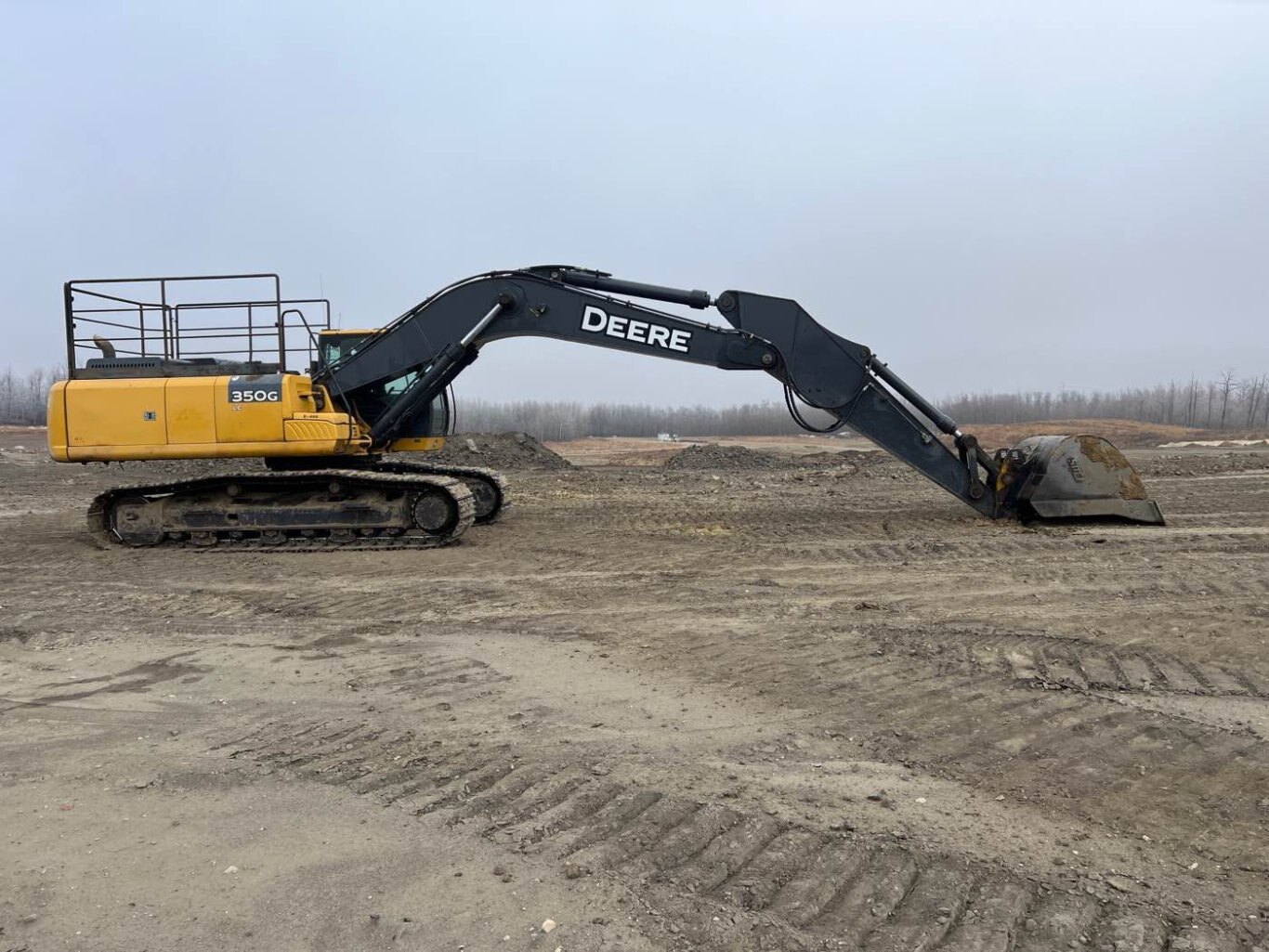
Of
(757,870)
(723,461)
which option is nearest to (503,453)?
(723,461)

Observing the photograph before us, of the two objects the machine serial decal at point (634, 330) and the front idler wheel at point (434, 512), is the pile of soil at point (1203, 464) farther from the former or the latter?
the front idler wheel at point (434, 512)

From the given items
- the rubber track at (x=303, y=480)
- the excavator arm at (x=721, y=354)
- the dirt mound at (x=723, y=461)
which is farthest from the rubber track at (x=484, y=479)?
the dirt mound at (x=723, y=461)

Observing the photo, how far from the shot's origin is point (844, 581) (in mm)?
8195

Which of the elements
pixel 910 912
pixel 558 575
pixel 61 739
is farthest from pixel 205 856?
pixel 558 575

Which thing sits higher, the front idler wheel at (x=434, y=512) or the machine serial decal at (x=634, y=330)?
the machine serial decal at (x=634, y=330)

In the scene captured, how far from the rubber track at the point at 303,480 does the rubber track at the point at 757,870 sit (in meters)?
6.04

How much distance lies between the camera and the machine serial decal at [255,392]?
32.8ft

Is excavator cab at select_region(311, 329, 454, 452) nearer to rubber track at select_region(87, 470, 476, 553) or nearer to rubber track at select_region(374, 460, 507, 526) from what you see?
rubber track at select_region(374, 460, 507, 526)

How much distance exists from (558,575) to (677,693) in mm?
3682

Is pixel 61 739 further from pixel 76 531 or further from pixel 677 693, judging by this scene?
pixel 76 531

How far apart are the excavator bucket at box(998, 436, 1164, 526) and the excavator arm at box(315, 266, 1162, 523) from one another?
14 millimetres

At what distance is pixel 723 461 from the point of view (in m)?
25.1

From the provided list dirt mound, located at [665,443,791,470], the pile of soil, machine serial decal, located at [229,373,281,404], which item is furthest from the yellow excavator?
dirt mound, located at [665,443,791,470]

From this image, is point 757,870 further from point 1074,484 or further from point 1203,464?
point 1203,464
